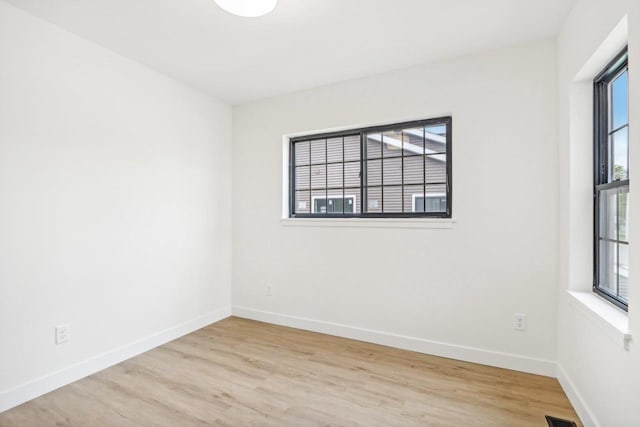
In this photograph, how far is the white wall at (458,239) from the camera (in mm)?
2500

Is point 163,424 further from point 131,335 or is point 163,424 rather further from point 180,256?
point 180,256

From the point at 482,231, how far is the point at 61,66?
3.41 metres

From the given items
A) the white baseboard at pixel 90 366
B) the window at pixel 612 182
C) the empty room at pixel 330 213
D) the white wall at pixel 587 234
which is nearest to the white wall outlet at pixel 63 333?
the empty room at pixel 330 213

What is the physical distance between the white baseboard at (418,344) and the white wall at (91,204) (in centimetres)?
79

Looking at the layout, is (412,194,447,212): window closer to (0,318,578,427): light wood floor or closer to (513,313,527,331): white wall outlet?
(513,313,527,331): white wall outlet

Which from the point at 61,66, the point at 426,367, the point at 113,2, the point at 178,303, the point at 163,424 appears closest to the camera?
the point at 163,424

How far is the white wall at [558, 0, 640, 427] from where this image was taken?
1.40 m

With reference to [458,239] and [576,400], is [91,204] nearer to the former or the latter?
A: [458,239]

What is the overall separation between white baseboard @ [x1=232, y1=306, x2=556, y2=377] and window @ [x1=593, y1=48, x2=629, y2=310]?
81 centimetres

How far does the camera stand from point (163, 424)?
192 centimetres

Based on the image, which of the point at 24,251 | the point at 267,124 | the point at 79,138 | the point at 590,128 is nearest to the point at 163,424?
the point at 24,251

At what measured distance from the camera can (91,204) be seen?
100 inches


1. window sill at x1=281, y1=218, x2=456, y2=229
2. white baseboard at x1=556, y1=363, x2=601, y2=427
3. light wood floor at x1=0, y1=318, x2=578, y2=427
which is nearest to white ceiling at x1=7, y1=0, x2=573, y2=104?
window sill at x1=281, y1=218, x2=456, y2=229

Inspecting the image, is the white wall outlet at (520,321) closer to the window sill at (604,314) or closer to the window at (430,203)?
the window sill at (604,314)
